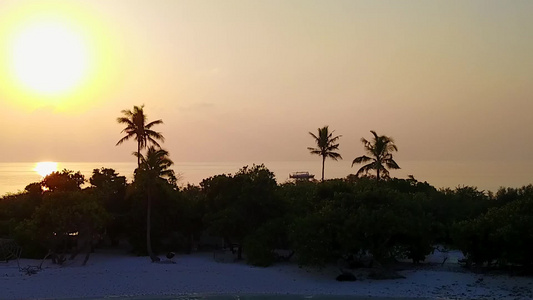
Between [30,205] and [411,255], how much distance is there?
82.1 feet

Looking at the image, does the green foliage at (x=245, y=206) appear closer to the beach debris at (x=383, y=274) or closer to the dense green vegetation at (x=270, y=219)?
the dense green vegetation at (x=270, y=219)

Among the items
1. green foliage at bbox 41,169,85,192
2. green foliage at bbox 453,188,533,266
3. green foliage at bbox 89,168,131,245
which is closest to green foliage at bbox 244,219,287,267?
green foliage at bbox 89,168,131,245

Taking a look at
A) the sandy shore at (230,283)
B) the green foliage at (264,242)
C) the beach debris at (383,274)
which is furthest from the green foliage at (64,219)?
the beach debris at (383,274)

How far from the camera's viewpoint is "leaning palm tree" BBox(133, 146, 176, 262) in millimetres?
33062

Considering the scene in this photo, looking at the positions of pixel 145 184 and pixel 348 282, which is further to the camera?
pixel 145 184

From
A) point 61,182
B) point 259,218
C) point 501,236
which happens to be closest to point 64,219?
point 61,182

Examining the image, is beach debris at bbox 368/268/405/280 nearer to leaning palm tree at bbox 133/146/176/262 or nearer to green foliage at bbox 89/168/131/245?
leaning palm tree at bbox 133/146/176/262

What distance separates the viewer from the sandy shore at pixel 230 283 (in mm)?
25281

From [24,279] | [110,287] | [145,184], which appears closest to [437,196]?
[145,184]

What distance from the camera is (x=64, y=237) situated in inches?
1241

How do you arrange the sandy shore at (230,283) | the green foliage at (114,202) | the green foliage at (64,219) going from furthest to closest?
the green foliage at (114,202), the green foliage at (64,219), the sandy shore at (230,283)

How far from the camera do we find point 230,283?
90.5ft

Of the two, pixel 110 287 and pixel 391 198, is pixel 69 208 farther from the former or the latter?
pixel 391 198

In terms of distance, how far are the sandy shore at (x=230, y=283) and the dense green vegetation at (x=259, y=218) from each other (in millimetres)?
1309
